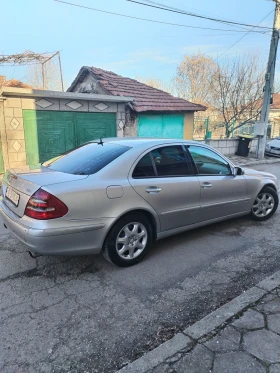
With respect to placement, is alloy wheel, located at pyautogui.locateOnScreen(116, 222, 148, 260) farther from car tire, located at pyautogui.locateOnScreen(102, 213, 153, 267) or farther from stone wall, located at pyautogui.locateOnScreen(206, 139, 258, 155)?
stone wall, located at pyautogui.locateOnScreen(206, 139, 258, 155)

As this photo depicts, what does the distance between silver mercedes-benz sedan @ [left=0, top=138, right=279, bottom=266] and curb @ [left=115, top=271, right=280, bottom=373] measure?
1.28m

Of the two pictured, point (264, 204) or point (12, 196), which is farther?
point (264, 204)

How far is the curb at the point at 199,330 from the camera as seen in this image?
203 cm

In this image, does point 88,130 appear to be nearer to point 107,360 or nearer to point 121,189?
point 121,189

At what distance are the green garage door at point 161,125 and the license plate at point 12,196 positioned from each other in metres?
8.03

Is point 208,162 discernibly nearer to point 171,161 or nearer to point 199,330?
point 171,161

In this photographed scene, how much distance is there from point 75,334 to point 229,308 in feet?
4.53

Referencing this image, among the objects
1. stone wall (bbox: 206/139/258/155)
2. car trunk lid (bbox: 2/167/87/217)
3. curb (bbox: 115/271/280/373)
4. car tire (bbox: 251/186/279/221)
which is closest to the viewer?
curb (bbox: 115/271/280/373)

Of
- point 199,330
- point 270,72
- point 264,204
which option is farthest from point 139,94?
point 199,330

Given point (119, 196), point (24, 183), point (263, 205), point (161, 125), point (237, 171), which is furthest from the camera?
point (161, 125)

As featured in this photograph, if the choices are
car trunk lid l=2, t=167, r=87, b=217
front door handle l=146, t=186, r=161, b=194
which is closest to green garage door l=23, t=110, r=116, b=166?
car trunk lid l=2, t=167, r=87, b=217

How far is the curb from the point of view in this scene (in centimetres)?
203

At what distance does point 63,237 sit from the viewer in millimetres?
2949

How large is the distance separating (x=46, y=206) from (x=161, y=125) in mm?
9431
